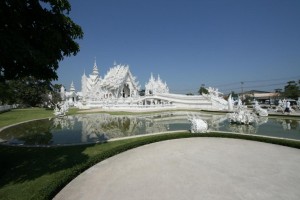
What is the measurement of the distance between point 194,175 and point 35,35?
7.22m

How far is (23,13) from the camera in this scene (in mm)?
6555

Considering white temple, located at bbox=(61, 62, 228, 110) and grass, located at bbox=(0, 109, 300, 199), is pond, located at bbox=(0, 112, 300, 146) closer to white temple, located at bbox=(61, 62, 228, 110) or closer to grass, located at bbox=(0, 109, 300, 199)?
grass, located at bbox=(0, 109, 300, 199)

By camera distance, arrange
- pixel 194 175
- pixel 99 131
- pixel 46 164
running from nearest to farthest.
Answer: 1. pixel 194 175
2. pixel 46 164
3. pixel 99 131

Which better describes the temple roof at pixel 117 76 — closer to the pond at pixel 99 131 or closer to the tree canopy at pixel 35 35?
the pond at pixel 99 131

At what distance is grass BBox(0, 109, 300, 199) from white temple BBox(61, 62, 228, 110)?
2514 cm

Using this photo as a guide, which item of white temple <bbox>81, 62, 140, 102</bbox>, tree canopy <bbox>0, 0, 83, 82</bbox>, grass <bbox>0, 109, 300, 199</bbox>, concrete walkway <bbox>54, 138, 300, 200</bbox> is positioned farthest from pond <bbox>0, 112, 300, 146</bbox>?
white temple <bbox>81, 62, 140, 102</bbox>

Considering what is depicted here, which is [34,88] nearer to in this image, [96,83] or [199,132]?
[96,83]

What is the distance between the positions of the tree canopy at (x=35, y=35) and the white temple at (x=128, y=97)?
93.5ft

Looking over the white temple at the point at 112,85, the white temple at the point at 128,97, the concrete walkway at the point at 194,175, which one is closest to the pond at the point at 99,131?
the concrete walkway at the point at 194,175

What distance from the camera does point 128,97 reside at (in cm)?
4616

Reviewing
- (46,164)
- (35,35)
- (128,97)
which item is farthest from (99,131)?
(128,97)

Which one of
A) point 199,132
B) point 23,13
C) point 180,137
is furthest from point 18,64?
point 199,132

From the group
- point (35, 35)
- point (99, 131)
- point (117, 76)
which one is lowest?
point (99, 131)

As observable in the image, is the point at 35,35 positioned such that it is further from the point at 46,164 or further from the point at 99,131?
the point at 99,131
